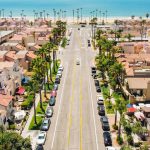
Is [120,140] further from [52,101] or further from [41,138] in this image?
[52,101]

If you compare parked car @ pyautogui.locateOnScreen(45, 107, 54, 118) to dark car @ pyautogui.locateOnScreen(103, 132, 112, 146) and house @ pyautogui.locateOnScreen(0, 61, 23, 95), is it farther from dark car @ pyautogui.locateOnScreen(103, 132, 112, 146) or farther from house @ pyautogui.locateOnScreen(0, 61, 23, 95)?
dark car @ pyautogui.locateOnScreen(103, 132, 112, 146)

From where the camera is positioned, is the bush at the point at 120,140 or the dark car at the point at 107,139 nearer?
the dark car at the point at 107,139

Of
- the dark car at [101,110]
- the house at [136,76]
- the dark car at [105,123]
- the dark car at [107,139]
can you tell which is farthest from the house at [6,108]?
the house at [136,76]

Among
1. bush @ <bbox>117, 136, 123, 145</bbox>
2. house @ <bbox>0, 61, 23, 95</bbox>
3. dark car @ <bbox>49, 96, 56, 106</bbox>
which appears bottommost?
bush @ <bbox>117, 136, 123, 145</bbox>

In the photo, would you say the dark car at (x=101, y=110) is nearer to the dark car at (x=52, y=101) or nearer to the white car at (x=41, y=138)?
the dark car at (x=52, y=101)

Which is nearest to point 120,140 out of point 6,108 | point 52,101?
point 6,108

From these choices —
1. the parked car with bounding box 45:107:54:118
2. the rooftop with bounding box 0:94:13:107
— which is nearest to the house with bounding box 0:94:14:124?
the rooftop with bounding box 0:94:13:107

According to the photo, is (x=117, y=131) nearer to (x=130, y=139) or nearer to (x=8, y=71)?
(x=130, y=139)

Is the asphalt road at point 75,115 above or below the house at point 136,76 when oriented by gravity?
below
